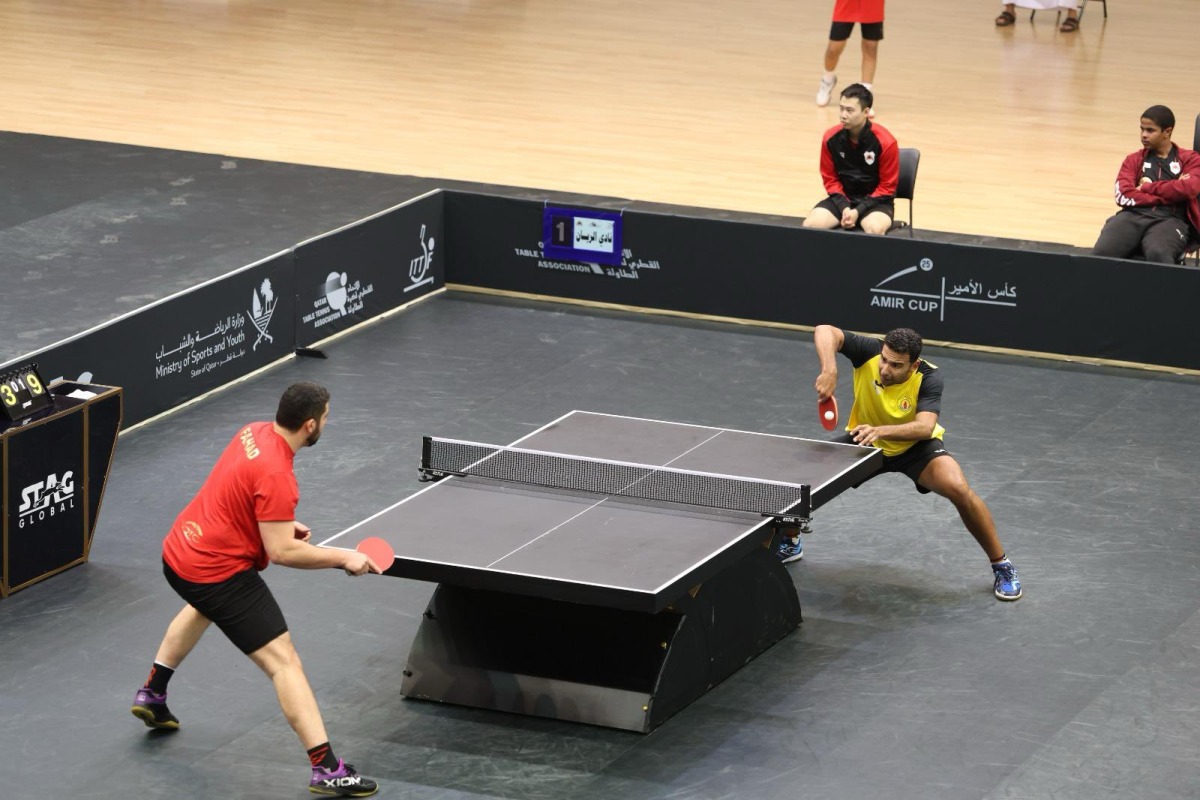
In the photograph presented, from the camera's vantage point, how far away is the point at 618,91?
51.3 ft

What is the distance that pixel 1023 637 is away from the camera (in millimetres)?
7832

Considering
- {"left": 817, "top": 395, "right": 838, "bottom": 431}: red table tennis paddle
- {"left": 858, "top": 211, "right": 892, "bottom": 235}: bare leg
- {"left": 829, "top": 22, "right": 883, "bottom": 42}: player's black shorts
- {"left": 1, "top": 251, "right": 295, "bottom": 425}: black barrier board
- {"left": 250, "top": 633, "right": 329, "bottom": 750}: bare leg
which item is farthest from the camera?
{"left": 829, "top": 22, "right": 883, "bottom": 42}: player's black shorts

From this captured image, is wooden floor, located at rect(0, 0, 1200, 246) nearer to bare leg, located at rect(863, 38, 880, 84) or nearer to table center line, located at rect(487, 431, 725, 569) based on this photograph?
bare leg, located at rect(863, 38, 880, 84)

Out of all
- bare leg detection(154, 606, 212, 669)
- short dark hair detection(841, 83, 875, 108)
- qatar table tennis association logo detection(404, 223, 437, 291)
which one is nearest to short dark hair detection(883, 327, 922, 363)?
bare leg detection(154, 606, 212, 669)

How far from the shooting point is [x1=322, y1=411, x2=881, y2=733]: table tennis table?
6.74 meters

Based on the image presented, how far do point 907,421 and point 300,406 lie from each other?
9.32ft

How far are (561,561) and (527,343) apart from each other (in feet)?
15.7

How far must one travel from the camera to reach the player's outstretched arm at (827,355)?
8.00m

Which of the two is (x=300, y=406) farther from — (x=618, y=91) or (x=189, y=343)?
(x=618, y=91)

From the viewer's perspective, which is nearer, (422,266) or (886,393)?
(886,393)

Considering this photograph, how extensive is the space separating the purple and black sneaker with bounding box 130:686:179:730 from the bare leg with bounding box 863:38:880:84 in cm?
940

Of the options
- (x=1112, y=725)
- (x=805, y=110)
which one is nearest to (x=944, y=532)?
(x=1112, y=725)

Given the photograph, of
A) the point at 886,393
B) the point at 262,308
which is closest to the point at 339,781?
the point at 886,393

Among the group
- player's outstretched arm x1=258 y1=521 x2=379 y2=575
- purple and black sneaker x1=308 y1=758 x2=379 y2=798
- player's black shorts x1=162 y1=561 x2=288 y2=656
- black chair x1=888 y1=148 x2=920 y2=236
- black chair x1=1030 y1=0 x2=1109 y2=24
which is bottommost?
purple and black sneaker x1=308 y1=758 x2=379 y2=798
